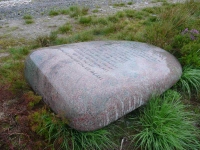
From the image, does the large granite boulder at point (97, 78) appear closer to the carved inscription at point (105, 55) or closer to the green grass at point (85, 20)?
the carved inscription at point (105, 55)

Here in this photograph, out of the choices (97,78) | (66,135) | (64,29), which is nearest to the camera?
(66,135)

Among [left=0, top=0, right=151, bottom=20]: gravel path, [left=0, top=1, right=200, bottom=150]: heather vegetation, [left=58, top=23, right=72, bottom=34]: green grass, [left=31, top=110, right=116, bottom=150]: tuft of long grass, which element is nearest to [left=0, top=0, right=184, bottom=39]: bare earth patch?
[left=58, top=23, right=72, bottom=34]: green grass

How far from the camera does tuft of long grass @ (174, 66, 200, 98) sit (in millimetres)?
3031

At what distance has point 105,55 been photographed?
2893 mm

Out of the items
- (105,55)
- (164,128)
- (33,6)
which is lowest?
(33,6)

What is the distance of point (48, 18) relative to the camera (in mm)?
6352

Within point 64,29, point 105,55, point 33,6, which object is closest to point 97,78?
point 105,55

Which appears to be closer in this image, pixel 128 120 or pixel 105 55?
pixel 128 120

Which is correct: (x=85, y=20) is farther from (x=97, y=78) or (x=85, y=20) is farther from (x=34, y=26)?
(x=97, y=78)

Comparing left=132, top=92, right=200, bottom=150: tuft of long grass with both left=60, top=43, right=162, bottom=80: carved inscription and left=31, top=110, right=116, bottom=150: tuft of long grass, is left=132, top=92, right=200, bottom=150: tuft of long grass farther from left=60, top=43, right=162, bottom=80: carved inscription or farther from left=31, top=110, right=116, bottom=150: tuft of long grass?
left=60, top=43, right=162, bottom=80: carved inscription

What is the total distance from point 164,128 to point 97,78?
2.73 feet

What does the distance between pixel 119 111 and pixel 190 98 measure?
3.99 feet

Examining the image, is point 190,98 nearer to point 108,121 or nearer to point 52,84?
point 108,121

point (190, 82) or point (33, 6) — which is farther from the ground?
point (190, 82)
